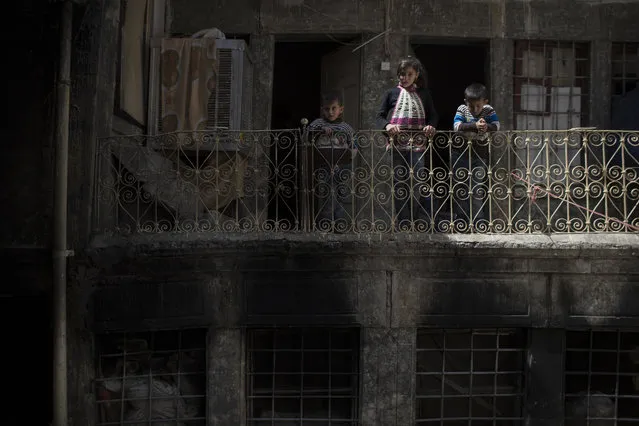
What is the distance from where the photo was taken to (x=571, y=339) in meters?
10.8

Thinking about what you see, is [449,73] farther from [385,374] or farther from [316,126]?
[385,374]

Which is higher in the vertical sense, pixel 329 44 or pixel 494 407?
pixel 329 44

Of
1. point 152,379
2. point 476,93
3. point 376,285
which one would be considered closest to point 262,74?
point 476,93

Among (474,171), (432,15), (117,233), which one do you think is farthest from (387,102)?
(117,233)

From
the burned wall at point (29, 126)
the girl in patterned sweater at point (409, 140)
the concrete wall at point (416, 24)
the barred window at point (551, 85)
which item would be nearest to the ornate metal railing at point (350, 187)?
the girl in patterned sweater at point (409, 140)

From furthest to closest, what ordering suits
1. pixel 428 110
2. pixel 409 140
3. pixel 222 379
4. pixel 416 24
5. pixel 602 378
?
pixel 416 24 < pixel 428 110 < pixel 602 378 < pixel 222 379 < pixel 409 140

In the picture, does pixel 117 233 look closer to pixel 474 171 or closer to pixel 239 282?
pixel 239 282

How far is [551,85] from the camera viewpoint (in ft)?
41.6

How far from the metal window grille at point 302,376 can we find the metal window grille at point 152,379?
630mm

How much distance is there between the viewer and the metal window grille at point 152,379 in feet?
34.3

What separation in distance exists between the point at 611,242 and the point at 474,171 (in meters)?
1.69

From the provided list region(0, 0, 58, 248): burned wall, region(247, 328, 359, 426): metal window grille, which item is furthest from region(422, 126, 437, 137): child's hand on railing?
region(0, 0, 58, 248): burned wall

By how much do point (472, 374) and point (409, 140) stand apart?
Result: 2.80 m

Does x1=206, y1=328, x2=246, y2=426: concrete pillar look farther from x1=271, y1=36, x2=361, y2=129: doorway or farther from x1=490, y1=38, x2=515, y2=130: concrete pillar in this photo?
x1=271, y1=36, x2=361, y2=129: doorway
